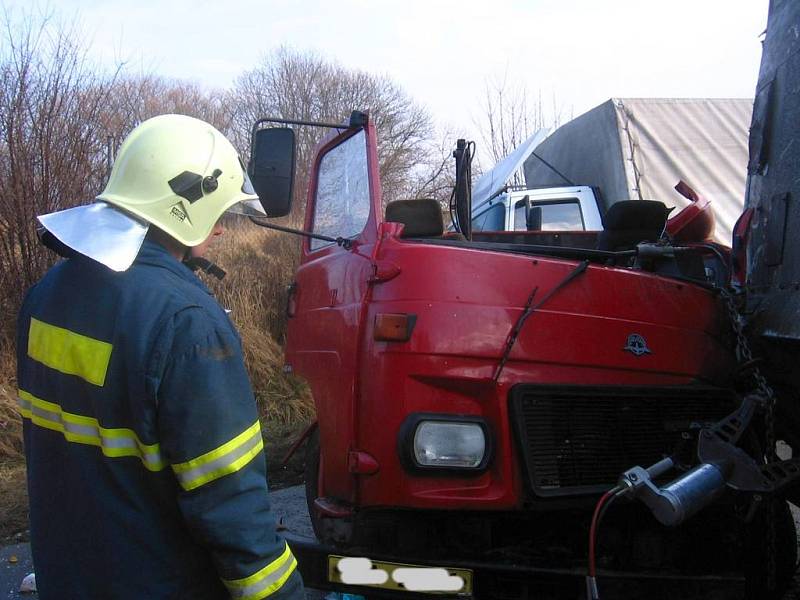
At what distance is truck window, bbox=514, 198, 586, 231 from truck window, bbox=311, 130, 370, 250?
359 cm

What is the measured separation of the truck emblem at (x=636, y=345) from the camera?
8.98ft

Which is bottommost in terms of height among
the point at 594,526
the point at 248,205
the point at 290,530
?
the point at 290,530

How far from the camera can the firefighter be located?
4.80 ft

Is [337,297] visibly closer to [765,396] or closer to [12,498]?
[765,396]

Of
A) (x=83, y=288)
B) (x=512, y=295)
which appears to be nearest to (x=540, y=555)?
(x=512, y=295)

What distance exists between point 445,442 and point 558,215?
5501 mm

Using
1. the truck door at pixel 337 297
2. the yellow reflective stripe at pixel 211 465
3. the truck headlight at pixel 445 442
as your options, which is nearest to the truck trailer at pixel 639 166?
the truck door at pixel 337 297

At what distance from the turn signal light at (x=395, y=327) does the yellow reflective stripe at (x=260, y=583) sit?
1.14 m

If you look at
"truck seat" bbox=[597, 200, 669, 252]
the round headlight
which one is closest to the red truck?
the round headlight

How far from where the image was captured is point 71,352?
1547 mm

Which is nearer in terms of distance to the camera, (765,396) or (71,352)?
(71,352)

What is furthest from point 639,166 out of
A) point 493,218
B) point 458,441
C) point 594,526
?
point 594,526

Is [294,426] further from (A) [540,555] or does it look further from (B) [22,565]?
(A) [540,555]

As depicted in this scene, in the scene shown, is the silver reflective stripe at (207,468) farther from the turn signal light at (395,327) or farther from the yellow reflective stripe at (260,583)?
the turn signal light at (395,327)
